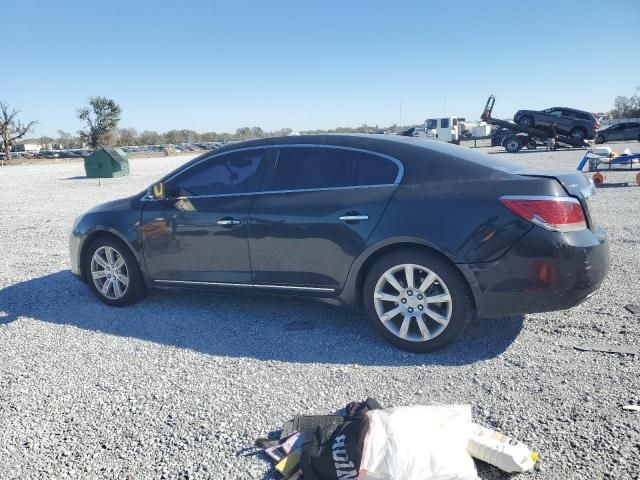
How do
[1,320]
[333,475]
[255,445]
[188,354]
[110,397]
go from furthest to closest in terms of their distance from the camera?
[1,320]
[188,354]
[110,397]
[255,445]
[333,475]

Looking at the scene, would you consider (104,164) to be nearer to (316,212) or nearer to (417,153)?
(316,212)

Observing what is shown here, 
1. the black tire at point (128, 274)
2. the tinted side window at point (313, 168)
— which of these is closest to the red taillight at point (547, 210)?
the tinted side window at point (313, 168)

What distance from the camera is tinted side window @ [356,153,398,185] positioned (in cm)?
402

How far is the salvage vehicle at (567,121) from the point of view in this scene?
1145 inches

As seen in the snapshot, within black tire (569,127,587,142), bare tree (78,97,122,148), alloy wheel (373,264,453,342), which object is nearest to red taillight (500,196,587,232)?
alloy wheel (373,264,453,342)

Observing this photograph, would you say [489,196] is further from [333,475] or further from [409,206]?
[333,475]

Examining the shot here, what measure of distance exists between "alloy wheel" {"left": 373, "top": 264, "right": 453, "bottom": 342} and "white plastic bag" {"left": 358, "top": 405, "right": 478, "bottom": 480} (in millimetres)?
1184

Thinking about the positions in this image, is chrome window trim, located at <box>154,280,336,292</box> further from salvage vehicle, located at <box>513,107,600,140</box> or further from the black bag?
salvage vehicle, located at <box>513,107,600,140</box>

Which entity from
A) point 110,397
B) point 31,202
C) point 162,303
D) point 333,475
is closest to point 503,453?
point 333,475

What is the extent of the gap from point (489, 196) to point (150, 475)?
2.73 m

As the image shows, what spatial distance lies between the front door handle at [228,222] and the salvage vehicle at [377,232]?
0.04 ft

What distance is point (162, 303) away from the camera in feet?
17.3

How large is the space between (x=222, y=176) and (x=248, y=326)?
4.49 ft

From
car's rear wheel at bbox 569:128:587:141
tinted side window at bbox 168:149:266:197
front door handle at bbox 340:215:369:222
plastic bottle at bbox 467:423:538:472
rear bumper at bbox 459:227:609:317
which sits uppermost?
car's rear wheel at bbox 569:128:587:141
